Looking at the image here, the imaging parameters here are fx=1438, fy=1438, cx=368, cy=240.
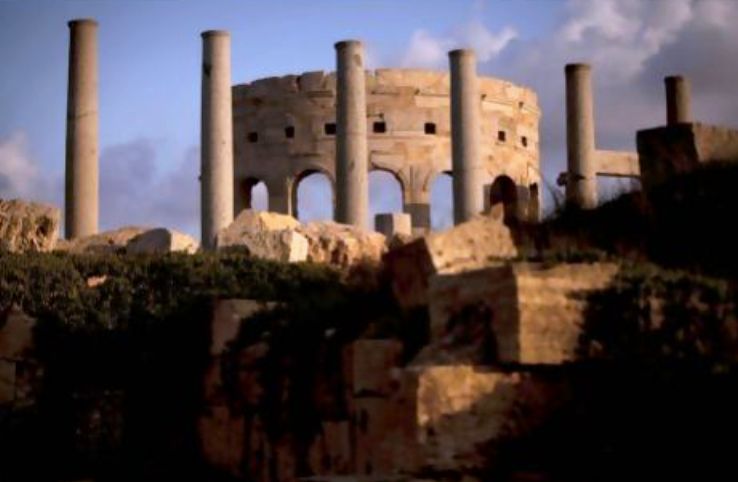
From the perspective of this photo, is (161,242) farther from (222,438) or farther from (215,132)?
(222,438)

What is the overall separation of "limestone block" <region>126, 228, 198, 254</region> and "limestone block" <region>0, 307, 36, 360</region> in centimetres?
492

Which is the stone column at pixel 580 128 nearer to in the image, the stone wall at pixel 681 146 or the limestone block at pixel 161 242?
the limestone block at pixel 161 242

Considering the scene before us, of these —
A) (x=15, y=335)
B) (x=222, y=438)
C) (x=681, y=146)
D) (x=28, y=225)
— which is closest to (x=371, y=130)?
(x=28, y=225)

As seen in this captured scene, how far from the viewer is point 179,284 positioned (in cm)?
2128

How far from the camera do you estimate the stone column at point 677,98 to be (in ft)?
104

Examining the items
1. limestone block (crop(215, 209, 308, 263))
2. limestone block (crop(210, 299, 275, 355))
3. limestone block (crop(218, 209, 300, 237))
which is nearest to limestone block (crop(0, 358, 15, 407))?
limestone block (crop(210, 299, 275, 355))

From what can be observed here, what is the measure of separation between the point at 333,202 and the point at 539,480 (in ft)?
93.8

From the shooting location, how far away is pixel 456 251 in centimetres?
1212

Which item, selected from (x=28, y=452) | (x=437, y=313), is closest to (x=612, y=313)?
(x=437, y=313)

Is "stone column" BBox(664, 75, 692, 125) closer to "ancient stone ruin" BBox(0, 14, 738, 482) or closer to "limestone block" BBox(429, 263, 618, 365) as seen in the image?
"ancient stone ruin" BBox(0, 14, 738, 482)

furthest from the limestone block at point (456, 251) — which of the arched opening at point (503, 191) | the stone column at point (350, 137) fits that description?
the arched opening at point (503, 191)

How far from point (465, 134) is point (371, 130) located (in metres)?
6.16

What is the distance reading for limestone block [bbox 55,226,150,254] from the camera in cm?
2589

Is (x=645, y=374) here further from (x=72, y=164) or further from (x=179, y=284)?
(x=72, y=164)
